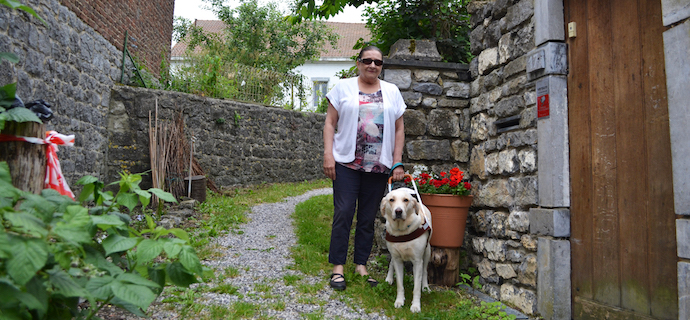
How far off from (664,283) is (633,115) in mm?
898

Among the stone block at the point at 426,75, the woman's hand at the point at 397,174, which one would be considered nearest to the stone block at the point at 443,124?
the stone block at the point at 426,75

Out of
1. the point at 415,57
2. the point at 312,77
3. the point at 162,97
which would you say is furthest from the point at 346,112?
the point at 312,77

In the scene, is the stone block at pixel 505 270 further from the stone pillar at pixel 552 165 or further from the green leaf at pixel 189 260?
the green leaf at pixel 189 260

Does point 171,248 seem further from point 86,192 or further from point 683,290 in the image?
point 683,290

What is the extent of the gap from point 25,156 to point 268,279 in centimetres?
203

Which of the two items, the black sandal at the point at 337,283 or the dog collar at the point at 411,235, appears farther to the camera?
the black sandal at the point at 337,283

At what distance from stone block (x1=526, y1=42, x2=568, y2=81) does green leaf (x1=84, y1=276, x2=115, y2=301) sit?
8.97 feet

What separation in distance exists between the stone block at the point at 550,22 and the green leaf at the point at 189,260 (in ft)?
8.45

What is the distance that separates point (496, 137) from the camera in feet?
11.4

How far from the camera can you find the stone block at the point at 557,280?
108 inches

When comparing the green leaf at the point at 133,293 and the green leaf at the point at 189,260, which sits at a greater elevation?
the green leaf at the point at 189,260

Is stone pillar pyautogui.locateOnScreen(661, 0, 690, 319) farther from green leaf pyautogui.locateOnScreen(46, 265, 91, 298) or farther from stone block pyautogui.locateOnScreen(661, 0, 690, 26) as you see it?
green leaf pyautogui.locateOnScreen(46, 265, 91, 298)

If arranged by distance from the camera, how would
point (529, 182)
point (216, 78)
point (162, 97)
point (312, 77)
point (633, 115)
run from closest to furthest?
point (633, 115)
point (529, 182)
point (162, 97)
point (216, 78)
point (312, 77)

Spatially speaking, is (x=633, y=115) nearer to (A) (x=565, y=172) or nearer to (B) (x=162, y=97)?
(A) (x=565, y=172)
